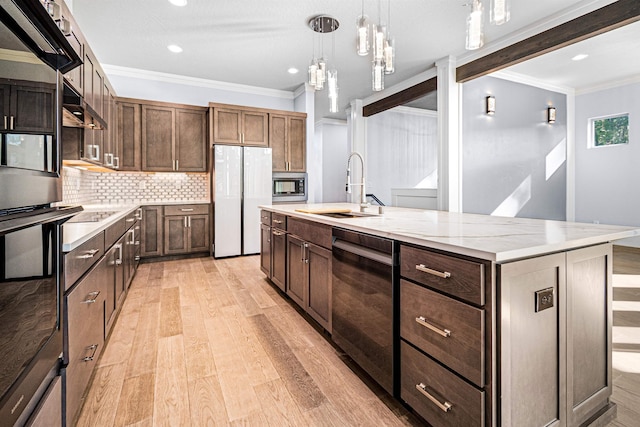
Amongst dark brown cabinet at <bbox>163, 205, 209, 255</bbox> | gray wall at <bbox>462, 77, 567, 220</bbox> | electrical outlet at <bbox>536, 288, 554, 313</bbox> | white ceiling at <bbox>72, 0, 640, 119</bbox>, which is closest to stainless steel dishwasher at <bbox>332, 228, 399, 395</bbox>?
electrical outlet at <bbox>536, 288, 554, 313</bbox>

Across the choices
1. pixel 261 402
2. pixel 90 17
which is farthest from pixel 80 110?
pixel 261 402

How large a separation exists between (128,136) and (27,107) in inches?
174

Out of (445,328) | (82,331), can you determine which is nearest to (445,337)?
(445,328)

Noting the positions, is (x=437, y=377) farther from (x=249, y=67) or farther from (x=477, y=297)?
(x=249, y=67)

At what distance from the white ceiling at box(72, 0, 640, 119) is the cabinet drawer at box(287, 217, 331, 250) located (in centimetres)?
228

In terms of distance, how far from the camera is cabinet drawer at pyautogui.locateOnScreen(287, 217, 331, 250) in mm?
2172

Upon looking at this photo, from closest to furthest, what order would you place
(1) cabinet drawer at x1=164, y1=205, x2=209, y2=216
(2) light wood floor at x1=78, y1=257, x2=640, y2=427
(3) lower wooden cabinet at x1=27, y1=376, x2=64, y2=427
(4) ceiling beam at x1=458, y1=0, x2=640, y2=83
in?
(3) lower wooden cabinet at x1=27, y1=376, x2=64, y2=427
(2) light wood floor at x1=78, y1=257, x2=640, y2=427
(4) ceiling beam at x1=458, y1=0, x2=640, y2=83
(1) cabinet drawer at x1=164, y1=205, x2=209, y2=216

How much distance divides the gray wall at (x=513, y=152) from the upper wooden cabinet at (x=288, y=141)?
263 centimetres

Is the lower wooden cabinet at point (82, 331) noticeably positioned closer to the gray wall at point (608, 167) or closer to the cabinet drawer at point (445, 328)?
the cabinet drawer at point (445, 328)

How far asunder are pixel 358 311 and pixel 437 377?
602mm

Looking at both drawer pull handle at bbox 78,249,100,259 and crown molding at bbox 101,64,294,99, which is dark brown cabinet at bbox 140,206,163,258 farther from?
drawer pull handle at bbox 78,249,100,259

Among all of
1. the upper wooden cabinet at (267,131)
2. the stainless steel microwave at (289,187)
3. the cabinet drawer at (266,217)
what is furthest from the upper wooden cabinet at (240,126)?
the cabinet drawer at (266,217)

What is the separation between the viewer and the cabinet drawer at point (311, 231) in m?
2.17

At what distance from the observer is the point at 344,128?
9.20 m
